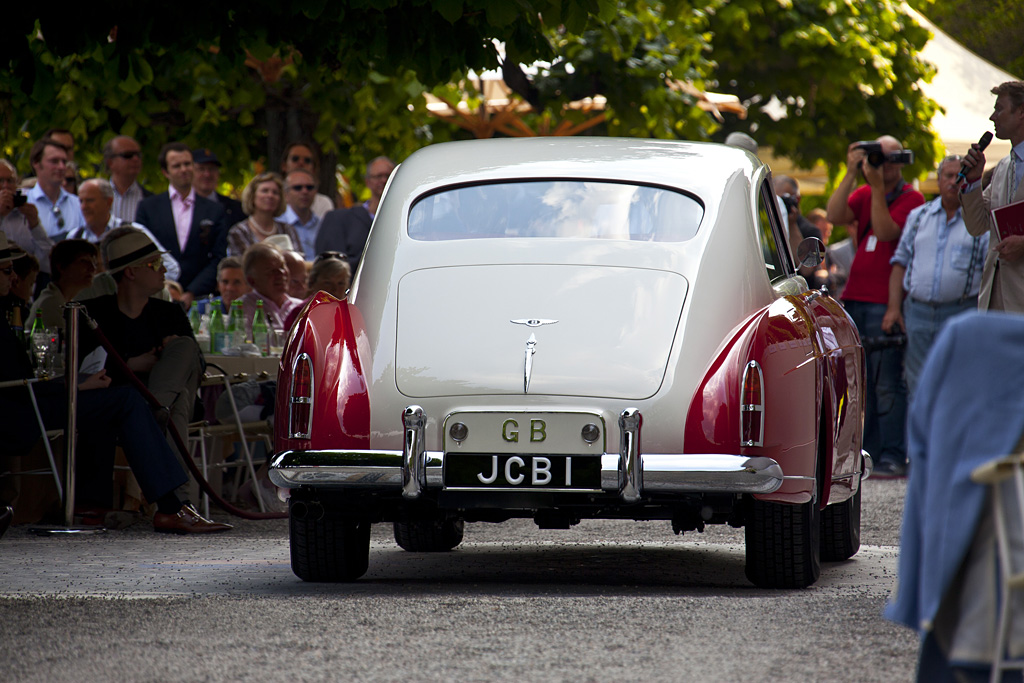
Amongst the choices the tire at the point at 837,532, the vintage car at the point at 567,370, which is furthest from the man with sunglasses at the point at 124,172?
the tire at the point at 837,532

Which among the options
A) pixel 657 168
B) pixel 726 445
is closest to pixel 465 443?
pixel 726 445

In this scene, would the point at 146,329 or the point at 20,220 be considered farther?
the point at 20,220

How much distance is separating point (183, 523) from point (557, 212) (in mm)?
3313

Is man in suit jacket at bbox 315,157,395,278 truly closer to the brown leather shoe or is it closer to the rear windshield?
the brown leather shoe

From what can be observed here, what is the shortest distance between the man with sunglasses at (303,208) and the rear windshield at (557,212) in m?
6.94

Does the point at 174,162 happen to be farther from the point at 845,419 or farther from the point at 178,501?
the point at 845,419

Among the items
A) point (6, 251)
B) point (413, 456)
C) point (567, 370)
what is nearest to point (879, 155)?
point (6, 251)

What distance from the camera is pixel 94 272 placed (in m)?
10.1

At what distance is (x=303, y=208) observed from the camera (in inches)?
558

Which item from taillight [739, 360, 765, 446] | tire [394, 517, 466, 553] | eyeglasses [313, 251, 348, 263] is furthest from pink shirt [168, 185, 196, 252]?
taillight [739, 360, 765, 446]

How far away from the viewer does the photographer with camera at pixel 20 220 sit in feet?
37.4

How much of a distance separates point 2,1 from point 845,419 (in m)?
4.64

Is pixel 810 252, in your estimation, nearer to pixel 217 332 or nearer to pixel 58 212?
pixel 217 332

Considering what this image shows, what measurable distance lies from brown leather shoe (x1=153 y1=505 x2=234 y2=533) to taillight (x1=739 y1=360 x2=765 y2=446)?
156 inches
